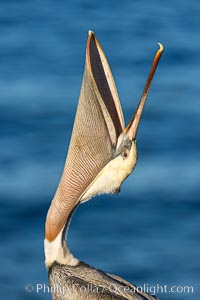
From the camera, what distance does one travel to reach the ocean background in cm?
650

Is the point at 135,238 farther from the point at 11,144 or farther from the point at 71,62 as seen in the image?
the point at 71,62

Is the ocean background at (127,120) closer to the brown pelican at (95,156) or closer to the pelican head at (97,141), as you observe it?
the brown pelican at (95,156)

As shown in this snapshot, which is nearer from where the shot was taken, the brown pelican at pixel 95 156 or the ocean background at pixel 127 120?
the brown pelican at pixel 95 156

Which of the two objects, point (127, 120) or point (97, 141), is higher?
point (127, 120)

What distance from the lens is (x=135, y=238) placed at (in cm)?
670

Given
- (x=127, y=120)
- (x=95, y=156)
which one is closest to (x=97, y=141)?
(x=95, y=156)

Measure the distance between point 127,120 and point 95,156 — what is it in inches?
134

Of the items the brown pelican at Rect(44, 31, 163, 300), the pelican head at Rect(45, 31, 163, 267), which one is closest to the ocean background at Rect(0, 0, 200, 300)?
the brown pelican at Rect(44, 31, 163, 300)

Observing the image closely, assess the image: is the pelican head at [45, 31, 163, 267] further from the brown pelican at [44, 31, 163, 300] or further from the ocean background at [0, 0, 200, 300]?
the ocean background at [0, 0, 200, 300]

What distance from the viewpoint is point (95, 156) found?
4.13 metres

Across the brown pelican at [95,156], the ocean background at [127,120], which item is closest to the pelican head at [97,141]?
the brown pelican at [95,156]

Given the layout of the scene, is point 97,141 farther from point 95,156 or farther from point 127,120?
point 127,120

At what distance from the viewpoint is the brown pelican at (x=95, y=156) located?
398 cm

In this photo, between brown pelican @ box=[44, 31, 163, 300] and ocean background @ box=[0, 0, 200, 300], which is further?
ocean background @ box=[0, 0, 200, 300]
